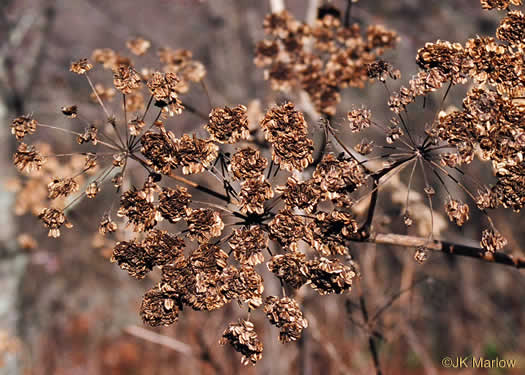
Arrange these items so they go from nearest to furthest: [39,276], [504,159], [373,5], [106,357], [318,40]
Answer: [504,159] → [318,40] → [373,5] → [106,357] → [39,276]

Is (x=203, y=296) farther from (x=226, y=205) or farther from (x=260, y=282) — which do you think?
(x=226, y=205)

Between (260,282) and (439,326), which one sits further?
(439,326)

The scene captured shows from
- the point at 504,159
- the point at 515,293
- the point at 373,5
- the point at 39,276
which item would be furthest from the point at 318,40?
the point at 39,276

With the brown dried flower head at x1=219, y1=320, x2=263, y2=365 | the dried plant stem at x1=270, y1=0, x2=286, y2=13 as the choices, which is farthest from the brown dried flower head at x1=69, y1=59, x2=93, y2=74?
the dried plant stem at x1=270, y1=0, x2=286, y2=13

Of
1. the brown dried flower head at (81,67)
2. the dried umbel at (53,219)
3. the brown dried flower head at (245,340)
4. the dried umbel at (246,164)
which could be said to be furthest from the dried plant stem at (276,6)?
the brown dried flower head at (245,340)

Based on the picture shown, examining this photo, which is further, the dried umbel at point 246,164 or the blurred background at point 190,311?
the blurred background at point 190,311

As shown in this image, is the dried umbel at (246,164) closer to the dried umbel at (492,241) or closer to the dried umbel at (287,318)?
the dried umbel at (287,318)

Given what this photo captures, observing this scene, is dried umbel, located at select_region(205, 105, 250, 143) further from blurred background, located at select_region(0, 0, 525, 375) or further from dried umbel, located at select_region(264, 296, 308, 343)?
blurred background, located at select_region(0, 0, 525, 375)

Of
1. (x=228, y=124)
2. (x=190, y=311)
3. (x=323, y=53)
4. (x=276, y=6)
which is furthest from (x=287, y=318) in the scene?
(x=190, y=311)

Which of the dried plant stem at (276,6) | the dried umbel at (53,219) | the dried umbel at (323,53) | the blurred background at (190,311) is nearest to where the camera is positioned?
the dried umbel at (53,219)
